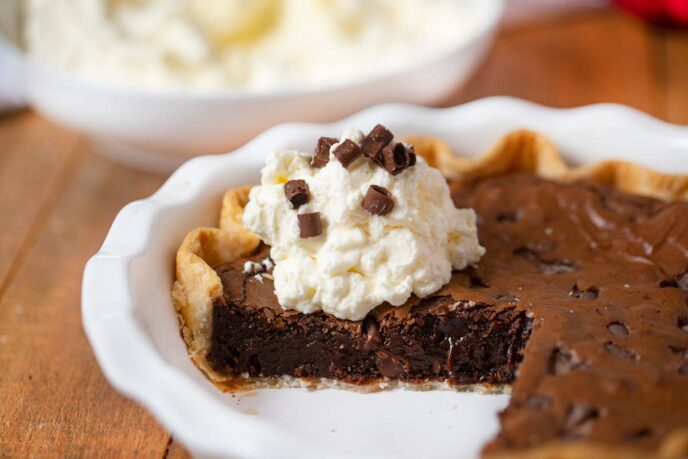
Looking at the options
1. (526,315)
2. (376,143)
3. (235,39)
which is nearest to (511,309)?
(526,315)

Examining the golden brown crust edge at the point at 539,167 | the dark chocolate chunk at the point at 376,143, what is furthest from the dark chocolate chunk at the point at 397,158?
the golden brown crust edge at the point at 539,167

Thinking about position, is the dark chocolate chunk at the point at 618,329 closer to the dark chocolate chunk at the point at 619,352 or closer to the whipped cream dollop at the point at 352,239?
the dark chocolate chunk at the point at 619,352

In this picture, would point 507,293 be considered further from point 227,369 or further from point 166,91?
point 166,91


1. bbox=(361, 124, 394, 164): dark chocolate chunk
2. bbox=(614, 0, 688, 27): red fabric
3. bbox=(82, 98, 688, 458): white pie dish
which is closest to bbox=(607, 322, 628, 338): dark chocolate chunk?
bbox=(82, 98, 688, 458): white pie dish

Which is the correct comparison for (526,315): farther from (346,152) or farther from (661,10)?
(661,10)

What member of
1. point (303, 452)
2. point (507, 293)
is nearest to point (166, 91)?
point (507, 293)

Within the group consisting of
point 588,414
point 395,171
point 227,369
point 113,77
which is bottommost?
point 227,369

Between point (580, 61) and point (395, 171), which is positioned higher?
point (395, 171)
